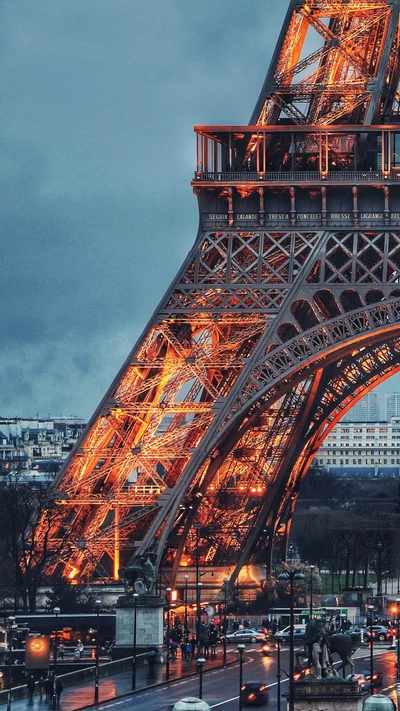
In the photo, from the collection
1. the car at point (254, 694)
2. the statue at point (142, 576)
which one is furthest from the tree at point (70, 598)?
the car at point (254, 694)

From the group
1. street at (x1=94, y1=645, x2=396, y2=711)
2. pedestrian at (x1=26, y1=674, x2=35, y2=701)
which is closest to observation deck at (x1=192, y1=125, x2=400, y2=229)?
street at (x1=94, y1=645, x2=396, y2=711)

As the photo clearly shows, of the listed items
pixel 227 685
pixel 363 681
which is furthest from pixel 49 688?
pixel 363 681

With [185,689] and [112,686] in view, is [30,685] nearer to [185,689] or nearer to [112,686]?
[112,686]

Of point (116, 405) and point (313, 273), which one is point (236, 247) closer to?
point (313, 273)

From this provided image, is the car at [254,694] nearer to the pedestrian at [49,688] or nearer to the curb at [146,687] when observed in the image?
the curb at [146,687]

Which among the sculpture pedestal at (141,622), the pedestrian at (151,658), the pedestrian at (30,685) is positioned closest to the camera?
the pedestrian at (30,685)
